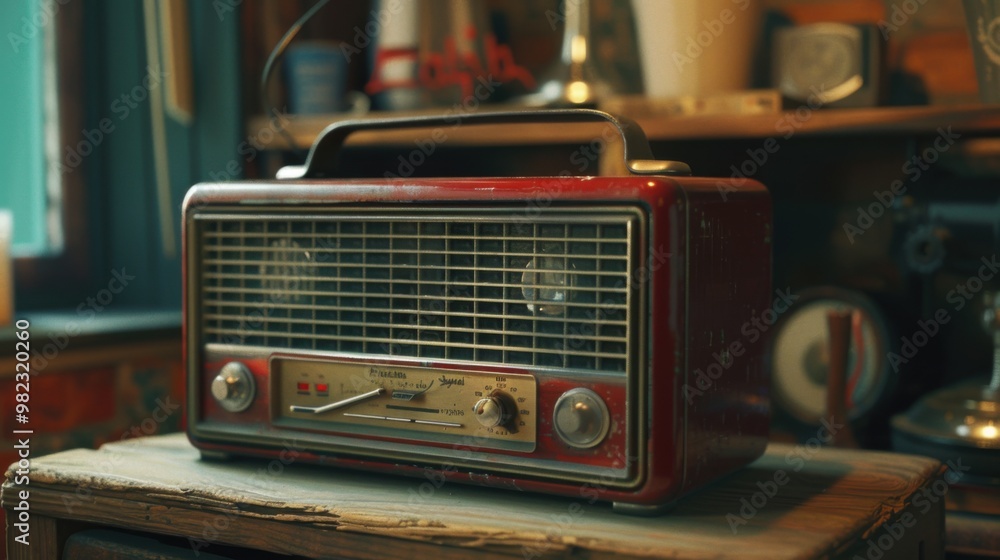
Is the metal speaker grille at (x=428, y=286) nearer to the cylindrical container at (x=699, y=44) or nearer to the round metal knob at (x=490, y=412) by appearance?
the round metal knob at (x=490, y=412)

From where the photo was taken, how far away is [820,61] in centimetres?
147

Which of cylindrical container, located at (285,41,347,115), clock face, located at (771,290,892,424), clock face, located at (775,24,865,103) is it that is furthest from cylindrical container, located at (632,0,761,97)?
cylindrical container, located at (285,41,347,115)

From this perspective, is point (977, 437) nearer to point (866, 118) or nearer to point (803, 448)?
point (803, 448)

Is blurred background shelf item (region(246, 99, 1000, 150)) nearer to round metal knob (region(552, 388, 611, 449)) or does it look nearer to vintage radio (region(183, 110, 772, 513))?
vintage radio (region(183, 110, 772, 513))

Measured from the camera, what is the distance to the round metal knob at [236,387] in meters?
1.01

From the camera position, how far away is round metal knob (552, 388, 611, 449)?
2.77ft

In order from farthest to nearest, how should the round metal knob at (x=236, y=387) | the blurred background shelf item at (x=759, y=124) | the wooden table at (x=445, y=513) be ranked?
the blurred background shelf item at (x=759, y=124) → the round metal knob at (x=236, y=387) → the wooden table at (x=445, y=513)

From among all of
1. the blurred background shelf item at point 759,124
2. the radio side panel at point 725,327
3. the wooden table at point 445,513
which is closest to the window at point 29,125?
the blurred background shelf item at point 759,124

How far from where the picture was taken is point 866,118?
4.38ft

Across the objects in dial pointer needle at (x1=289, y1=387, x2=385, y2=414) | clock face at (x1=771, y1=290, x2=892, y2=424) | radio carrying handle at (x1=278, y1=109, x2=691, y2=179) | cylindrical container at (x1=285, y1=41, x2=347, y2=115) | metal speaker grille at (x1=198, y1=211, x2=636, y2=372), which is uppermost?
cylindrical container at (x1=285, y1=41, x2=347, y2=115)

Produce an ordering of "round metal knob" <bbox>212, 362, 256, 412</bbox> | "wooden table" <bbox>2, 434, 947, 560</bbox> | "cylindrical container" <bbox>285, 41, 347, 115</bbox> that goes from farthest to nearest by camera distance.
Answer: "cylindrical container" <bbox>285, 41, 347, 115</bbox>, "round metal knob" <bbox>212, 362, 256, 412</bbox>, "wooden table" <bbox>2, 434, 947, 560</bbox>

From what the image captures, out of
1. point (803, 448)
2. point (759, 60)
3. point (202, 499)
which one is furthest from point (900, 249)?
point (202, 499)

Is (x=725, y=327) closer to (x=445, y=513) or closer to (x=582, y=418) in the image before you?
(x=582, y=418)

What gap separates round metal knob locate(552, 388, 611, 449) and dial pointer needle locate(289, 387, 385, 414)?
0.57ft
